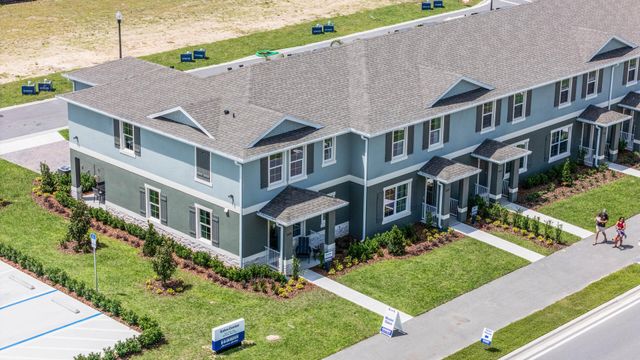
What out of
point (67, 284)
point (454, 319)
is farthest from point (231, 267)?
point (454, 319)

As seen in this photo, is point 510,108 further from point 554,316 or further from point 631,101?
point 554,316

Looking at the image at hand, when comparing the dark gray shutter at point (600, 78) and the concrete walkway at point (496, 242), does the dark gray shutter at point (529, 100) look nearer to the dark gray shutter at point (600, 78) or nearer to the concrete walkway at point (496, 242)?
the dark gray shutter at point (600, 78)

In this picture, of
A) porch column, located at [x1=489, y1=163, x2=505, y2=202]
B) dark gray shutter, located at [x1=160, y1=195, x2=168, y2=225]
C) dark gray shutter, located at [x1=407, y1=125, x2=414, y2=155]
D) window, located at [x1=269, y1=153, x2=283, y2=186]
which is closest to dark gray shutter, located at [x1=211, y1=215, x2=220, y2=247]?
window, located at [x1=269, y1=153, x2=283, y2=186]

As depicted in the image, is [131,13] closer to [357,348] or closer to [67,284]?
[67,284]

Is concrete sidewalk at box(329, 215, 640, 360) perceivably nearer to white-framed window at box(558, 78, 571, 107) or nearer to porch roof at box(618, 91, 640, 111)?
white-framed window at box(558, 78, 571, 107)

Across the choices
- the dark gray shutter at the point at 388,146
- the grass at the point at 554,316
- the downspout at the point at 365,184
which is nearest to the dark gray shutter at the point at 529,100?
the dark gray shutter at the point at 388,146

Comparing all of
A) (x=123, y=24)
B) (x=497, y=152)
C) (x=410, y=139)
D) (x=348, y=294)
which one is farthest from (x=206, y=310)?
(x=123, y=24)

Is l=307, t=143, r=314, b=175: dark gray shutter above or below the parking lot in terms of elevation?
above
